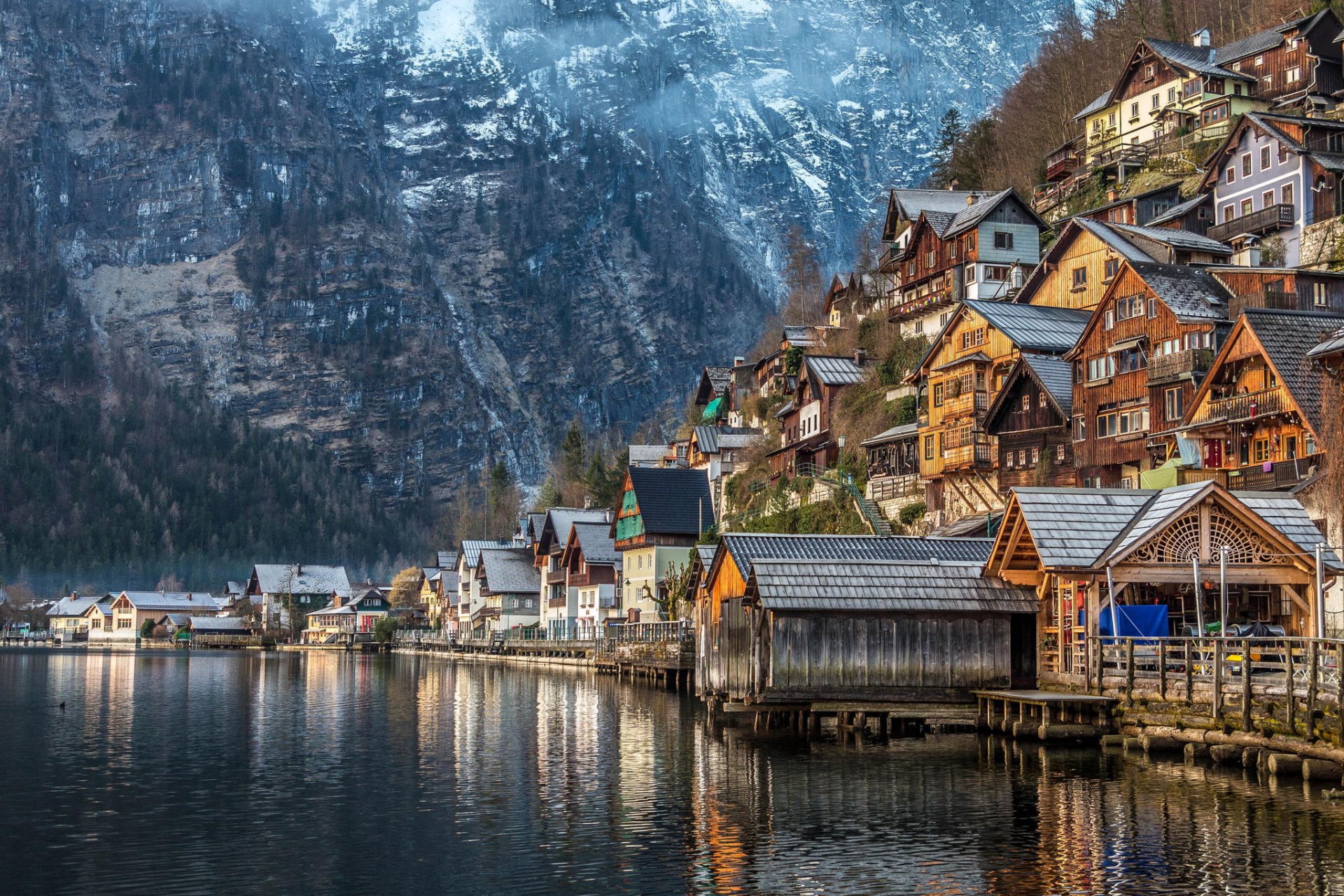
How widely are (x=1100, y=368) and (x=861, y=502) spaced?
A: 19.5 metres

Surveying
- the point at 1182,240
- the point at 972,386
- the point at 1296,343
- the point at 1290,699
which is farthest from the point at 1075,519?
the point at 1182,240

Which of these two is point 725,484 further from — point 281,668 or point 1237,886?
point 1237,886

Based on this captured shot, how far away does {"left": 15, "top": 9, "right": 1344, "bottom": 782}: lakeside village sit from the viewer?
45.4m

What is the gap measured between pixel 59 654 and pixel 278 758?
14692cm

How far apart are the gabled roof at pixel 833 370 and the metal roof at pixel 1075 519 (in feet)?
164

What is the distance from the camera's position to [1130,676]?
143 feet

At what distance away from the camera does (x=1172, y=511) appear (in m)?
45.1

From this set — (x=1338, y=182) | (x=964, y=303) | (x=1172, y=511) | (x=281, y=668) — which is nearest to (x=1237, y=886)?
(x=1172, y=511)

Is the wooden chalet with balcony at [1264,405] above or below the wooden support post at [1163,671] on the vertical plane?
above

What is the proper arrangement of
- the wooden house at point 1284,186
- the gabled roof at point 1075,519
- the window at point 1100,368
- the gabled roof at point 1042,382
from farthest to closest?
the wooden house at point 1284,186
the gabled roof at point 1042,382
the window at point 1100,368
the gabled roof at point 1075,519

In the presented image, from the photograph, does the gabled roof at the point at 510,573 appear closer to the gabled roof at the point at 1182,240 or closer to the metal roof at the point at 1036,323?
the metal roof at the point at 1036,323

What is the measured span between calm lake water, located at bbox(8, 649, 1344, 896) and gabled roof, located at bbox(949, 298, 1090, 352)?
98.3ft

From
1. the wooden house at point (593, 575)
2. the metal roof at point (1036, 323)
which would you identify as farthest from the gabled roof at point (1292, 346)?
the wooden house at point (593, 575)

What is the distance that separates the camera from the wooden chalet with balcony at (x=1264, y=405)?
5716 centimetres
